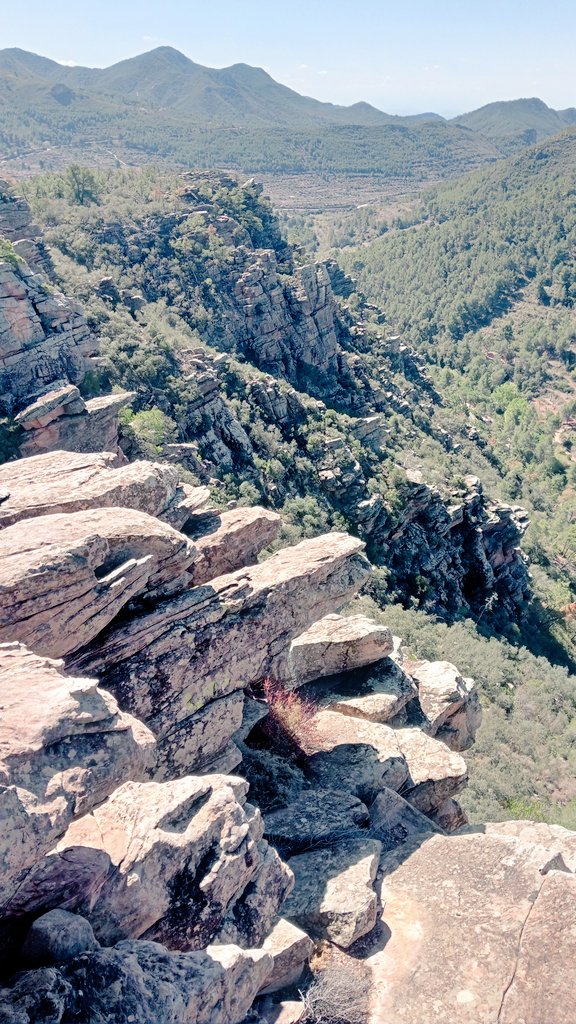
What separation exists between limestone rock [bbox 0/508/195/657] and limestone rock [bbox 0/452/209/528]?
809 mm

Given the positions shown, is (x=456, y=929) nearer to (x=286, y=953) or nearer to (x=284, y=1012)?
(x=286, y=953)

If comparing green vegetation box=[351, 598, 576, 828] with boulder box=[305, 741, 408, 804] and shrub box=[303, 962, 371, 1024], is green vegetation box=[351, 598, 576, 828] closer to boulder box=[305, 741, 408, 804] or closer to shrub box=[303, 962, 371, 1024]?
boulder box=[305, 741, 408, 804]

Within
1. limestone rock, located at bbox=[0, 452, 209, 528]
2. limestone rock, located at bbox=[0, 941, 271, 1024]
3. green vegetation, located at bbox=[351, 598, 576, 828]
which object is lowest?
green vegetation, located at bbox=[351, 598, 576, 828]

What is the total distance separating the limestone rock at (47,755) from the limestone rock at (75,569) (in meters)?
1.05

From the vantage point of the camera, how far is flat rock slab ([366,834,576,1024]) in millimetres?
10977

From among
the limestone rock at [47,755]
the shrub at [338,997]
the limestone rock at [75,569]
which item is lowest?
the shrub at [338,997]

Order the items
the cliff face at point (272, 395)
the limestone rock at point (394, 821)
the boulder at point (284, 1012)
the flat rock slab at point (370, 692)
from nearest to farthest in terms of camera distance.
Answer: the boulder at point (284, 1012)
the limestone rock at point (394, 821)
the flat rock slab at point (370, 692)
the cliff face at point (272, 395)

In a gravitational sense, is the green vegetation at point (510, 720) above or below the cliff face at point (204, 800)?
below

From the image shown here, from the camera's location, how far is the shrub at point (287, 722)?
17438 mm

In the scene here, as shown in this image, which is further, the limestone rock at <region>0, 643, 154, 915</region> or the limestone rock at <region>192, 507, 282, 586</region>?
the limestone rock at <region>192, 507, 282, 586</region>

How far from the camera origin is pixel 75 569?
12.1m

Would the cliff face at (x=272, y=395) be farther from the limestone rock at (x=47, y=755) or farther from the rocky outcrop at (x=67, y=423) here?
the limestone rock at (x=47, y=755)

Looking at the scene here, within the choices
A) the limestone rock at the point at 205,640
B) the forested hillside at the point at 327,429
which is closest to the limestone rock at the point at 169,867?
the limestone rock at the point at 205,640

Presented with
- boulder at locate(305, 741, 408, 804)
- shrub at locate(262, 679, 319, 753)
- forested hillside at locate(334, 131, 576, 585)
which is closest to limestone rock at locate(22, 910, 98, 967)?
boulder at locate(305, 741, 408, 804)
